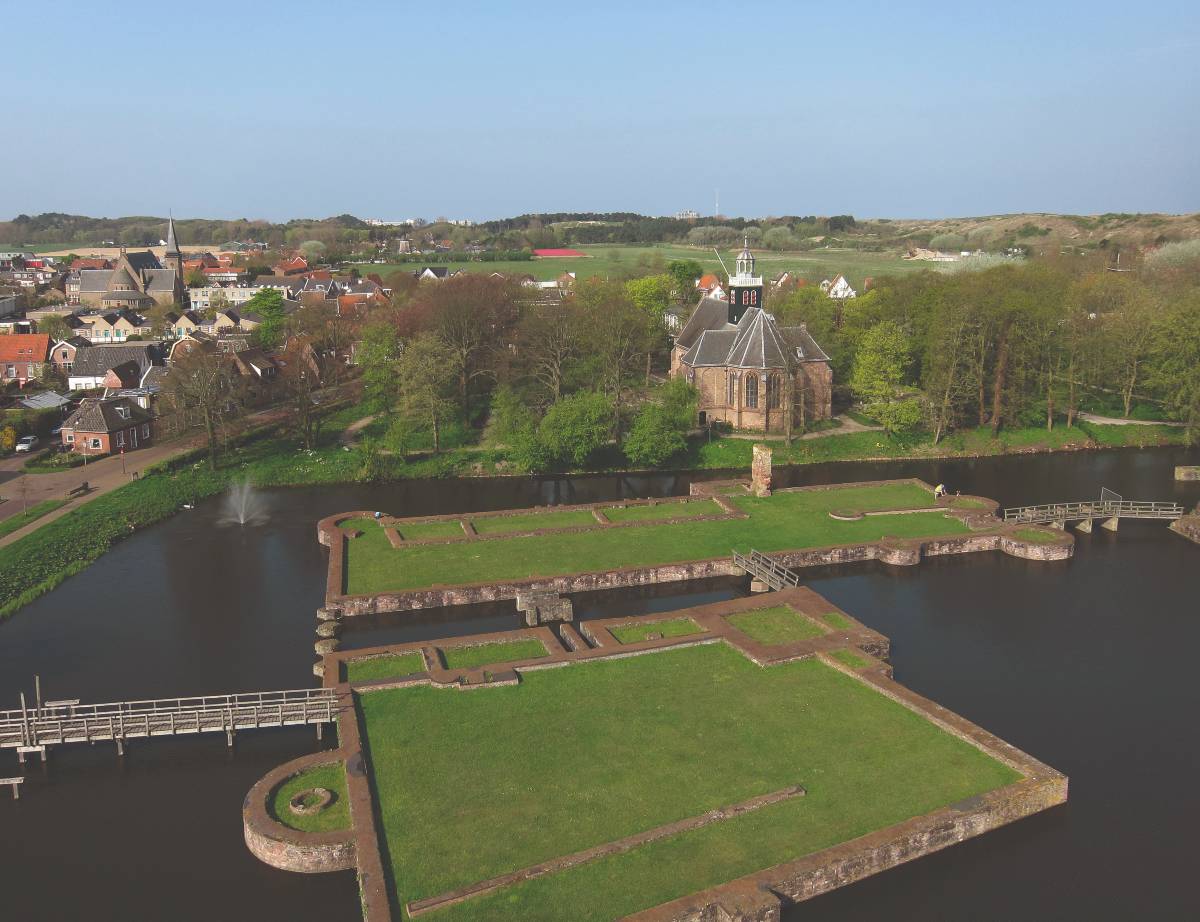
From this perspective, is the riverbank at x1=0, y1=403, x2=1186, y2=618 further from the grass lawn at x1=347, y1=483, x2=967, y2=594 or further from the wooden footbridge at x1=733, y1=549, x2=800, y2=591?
the wooden footbridge at x1=733, y1=549, x2=800, y2=591

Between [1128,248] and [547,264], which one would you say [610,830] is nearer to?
[1128,248]

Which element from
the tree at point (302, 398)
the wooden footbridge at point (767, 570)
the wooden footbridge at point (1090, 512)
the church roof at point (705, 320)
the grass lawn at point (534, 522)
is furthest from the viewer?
the church roof at point (705, 320)

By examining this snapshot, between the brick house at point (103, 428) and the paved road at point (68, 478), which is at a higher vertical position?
the brick house at point (103, 428)

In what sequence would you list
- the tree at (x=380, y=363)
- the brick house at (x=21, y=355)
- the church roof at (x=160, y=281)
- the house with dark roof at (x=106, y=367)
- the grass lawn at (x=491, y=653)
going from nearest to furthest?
1. the grass lawn at (x=491, y=653)
2. the tree at (x=380, y=363)
3. the house with dark roof at (x=106, y=367)
4. the brick house at (x=21, y=355)
5. the church roof at (x=160, y=281)

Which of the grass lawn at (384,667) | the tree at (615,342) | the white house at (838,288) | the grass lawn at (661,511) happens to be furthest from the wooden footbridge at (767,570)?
the white house at (838,288)

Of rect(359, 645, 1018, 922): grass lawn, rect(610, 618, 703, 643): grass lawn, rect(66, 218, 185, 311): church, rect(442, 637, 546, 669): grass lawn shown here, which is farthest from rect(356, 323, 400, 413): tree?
rect(66, 218, 185, 311): church

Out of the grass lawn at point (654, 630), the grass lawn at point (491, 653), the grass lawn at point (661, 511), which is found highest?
the grass lawn at point (661, 511)

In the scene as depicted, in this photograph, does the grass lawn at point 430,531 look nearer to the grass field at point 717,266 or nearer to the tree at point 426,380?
the tree at point 426,380
